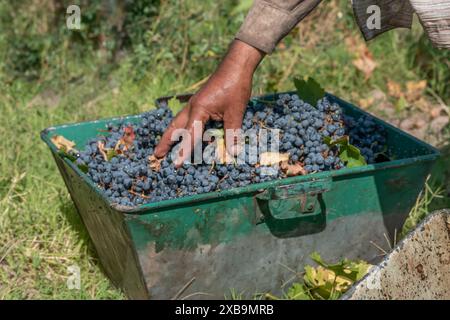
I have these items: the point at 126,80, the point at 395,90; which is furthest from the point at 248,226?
the point at 395,90

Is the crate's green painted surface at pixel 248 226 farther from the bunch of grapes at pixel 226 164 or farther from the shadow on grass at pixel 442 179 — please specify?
the shadow on grass at pixel 442 179

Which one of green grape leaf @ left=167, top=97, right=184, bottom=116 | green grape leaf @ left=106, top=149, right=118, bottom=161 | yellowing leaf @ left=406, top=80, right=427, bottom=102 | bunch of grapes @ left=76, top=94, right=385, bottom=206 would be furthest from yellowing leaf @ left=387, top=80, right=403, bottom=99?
green grape leaf @ left=106, top=149, right=118, bottom=161

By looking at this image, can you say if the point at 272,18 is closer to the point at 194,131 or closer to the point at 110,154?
the point at 194,131

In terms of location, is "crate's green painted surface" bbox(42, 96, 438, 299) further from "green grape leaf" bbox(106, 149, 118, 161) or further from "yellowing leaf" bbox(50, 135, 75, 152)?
"green grape leaf" bbox(106, 149, 118, 161)

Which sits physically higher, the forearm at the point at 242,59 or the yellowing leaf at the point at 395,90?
the forearm at the point at 242,59

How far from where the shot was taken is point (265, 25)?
255 cm

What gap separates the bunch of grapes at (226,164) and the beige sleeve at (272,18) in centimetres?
38

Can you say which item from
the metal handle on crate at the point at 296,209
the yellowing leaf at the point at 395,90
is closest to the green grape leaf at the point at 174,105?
the metal handle on crate at the point at 296,209

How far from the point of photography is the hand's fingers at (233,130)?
8.87 ft

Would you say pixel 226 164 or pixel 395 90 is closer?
pixel 226 164

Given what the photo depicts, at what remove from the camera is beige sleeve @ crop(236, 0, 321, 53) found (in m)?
2.53

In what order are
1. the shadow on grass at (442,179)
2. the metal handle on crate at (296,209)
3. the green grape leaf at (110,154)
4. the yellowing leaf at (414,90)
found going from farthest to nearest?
the yellowing leaf at (414,90)
the shadow on grass at (442,179)
the green grape leaf at (110,154)
the metal handle on crate at (296,209)

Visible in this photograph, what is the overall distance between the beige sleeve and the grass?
127 centimetres

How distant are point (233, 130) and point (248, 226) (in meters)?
0.35
